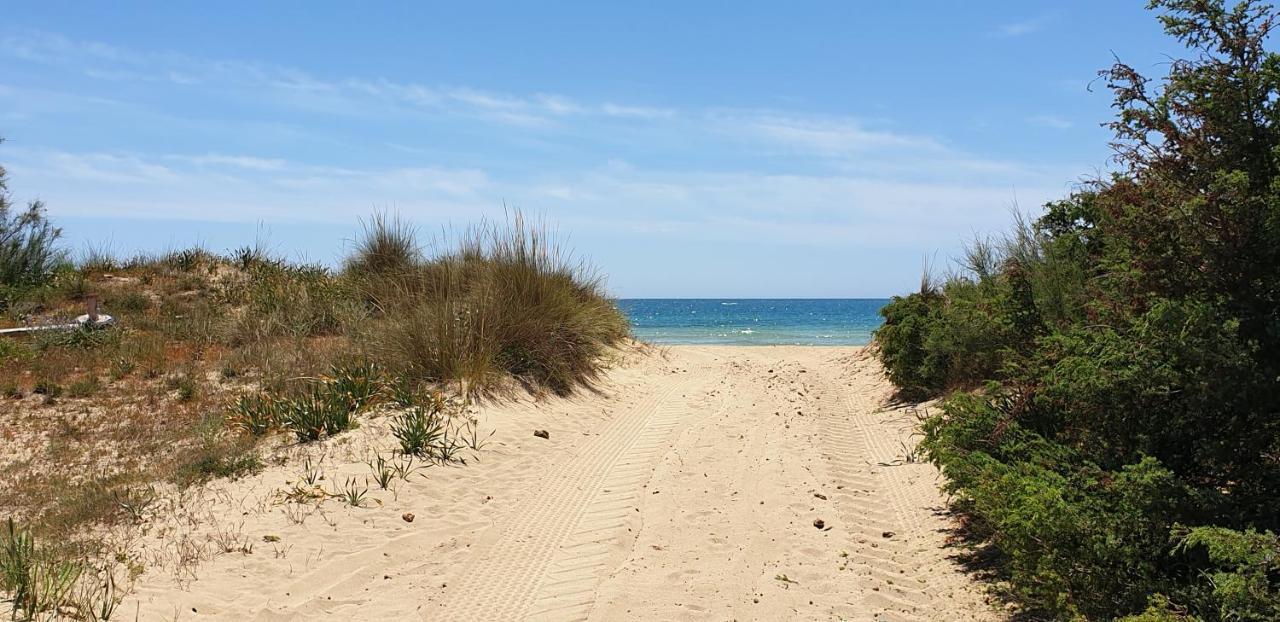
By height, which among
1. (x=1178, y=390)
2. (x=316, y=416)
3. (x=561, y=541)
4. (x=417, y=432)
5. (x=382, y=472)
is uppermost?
(x=1178, y=390)

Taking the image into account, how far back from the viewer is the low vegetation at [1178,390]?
3.88m

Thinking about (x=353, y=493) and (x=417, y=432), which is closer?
(x=353, y=493)

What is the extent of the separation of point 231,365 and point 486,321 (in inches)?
156

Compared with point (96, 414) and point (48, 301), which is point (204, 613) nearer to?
point (96, 414)

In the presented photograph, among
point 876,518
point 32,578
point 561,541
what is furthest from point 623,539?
point 32,578

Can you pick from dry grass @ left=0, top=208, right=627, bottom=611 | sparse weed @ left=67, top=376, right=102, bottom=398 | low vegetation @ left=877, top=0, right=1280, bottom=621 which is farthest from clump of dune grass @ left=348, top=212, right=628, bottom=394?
low vegetation @ left=877, top=0, right=1280, bottom=621

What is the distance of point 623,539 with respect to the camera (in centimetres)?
657

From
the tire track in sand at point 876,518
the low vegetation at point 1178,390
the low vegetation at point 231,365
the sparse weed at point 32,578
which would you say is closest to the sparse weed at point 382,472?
the low vegetation at point 231,365

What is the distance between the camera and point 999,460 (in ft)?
19.2

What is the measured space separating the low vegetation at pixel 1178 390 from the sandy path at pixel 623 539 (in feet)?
3.43

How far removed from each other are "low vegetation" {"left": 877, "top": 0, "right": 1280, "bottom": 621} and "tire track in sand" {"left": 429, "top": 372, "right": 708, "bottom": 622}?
287 centimetres

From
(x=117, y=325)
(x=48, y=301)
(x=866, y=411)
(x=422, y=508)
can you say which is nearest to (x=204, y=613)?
(x=422, y=508)

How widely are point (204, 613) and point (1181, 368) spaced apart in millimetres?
5790

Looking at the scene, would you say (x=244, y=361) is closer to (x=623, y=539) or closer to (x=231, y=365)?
(x=231, y=365)
